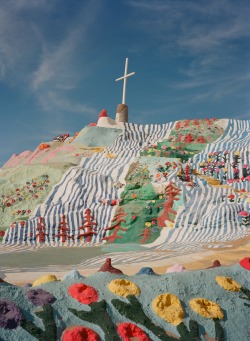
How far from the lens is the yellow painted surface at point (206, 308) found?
15.3 ft

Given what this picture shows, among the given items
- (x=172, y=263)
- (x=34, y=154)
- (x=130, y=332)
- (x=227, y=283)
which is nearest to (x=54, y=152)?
(x=34, y=154)

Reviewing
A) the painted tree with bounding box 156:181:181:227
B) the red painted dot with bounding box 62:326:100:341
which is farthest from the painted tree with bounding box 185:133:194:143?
the red painted dot with bounding box 62:326:100:341

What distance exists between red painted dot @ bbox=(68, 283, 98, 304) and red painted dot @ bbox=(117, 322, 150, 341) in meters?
0.47

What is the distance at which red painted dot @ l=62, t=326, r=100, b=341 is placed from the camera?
3903 millimetres

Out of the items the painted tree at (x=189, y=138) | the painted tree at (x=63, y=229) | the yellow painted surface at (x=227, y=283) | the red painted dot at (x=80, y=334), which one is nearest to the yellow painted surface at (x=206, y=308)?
the yellow painted surface at (x=227, y=283)

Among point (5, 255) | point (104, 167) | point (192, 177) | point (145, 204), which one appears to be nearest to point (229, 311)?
point (5, 255)

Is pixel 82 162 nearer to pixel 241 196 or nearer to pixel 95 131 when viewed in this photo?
pixel 95 131

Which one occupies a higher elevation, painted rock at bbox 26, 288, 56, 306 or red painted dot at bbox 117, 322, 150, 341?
painted rock at bbox 26, 288, 56, 306

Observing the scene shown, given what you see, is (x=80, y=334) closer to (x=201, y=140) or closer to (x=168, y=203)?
(x=168, y=203)

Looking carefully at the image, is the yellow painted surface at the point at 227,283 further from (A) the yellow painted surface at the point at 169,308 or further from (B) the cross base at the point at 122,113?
(B) the cross base at the point at 122,113

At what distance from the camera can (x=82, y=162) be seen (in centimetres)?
2317

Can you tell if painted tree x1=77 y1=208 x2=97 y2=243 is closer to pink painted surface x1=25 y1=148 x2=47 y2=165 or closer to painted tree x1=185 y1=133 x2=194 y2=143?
painted tree x1=185 y1=133 x2=194 y2=143

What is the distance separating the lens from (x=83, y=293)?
4543 millimetres

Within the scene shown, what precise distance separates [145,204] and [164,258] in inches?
227
